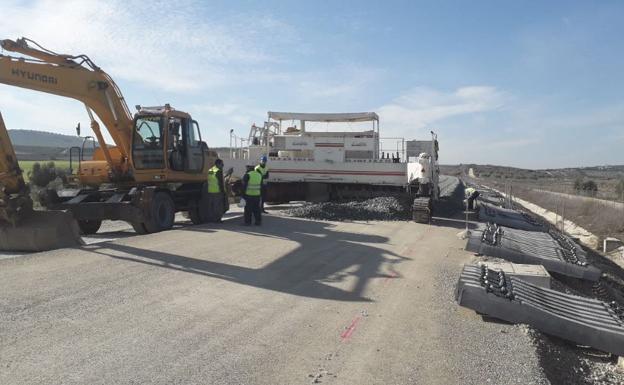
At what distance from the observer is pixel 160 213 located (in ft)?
44.1

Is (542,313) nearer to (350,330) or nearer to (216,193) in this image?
(350,330)

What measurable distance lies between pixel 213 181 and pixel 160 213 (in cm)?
221

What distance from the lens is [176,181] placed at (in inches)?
582

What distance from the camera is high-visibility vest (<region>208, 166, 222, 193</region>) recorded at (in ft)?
50.0

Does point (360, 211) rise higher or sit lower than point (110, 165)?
lower

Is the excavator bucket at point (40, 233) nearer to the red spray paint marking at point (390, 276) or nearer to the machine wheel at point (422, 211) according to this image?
the red spray paint marking at point (390, 276)

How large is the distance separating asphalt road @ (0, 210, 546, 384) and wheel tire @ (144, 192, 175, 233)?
105 inches

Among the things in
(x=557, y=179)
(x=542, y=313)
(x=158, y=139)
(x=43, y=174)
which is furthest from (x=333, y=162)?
(x=557, y=179)

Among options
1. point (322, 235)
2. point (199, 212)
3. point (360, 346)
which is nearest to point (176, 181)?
point (199, 212)

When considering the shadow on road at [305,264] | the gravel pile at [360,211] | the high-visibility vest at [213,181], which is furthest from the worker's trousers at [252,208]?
the gravel pile at [360,211]

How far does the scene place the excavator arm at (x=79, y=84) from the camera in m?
11.3

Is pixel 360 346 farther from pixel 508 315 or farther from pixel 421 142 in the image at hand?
pixel 421 142

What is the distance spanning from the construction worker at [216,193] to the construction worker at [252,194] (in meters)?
1.31

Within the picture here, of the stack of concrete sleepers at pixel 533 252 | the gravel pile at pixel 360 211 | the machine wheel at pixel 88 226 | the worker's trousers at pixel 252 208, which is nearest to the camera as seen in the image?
the stack of concrete sleepers at pixel 533 252
